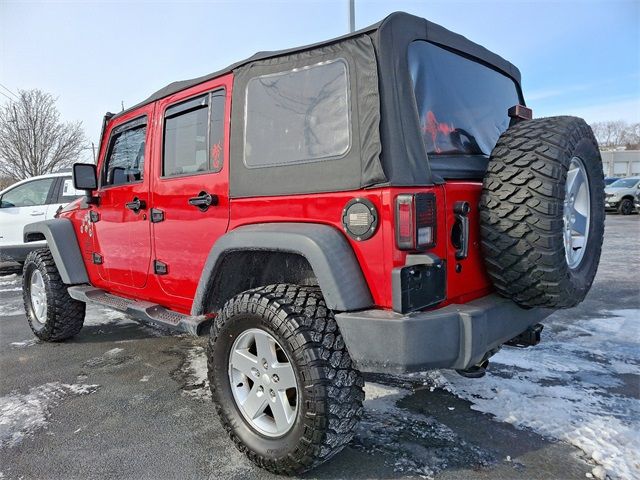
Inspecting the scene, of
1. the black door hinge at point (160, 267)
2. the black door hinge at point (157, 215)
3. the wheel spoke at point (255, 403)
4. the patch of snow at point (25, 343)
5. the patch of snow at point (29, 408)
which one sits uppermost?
the black door hinge at point (157, 215)

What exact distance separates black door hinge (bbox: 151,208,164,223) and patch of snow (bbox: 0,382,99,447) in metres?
1.33

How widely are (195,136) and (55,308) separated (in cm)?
242

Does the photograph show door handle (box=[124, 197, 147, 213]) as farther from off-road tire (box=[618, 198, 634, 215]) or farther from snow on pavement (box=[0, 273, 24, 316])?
off-road tire (box=[618, 198, 634, 215])

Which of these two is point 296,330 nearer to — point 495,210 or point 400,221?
point 400,221

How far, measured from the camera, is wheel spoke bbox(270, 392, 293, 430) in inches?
88.8

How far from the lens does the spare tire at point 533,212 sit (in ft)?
6.75

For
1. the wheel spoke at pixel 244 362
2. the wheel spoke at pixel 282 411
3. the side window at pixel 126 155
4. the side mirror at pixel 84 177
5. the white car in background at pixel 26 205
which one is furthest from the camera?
the white car in background at pixel 26 205

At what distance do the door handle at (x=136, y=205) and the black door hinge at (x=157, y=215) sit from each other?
14 cm

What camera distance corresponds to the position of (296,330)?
6.84 feet

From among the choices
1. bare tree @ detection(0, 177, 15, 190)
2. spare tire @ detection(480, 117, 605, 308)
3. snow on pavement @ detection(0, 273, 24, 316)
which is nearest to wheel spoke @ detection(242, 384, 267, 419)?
spare tire @ detection(480, 117, 605, 308)

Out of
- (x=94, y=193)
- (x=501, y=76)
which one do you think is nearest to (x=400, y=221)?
(x=501, y=76)

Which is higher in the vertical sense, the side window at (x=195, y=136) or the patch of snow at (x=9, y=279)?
the side window at (x=195, y=136)

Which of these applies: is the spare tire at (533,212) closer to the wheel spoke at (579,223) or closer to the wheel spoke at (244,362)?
the wheel spoke at (579,223)

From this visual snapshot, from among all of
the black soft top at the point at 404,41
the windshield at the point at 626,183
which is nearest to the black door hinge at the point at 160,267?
the black soft top at the point at 404,41
